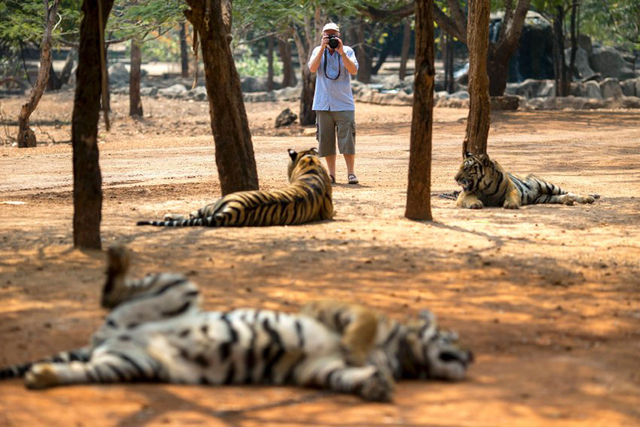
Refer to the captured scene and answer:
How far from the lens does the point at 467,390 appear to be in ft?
14.8

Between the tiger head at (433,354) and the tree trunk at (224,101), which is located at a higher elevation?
the tree trunk at (224,101)

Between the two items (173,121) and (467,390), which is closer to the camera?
(467,390)

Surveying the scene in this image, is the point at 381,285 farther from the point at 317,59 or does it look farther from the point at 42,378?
the point at 317,59

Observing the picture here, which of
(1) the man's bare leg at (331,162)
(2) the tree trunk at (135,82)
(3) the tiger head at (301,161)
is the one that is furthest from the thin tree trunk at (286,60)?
(3) the tiger head at (301,161)

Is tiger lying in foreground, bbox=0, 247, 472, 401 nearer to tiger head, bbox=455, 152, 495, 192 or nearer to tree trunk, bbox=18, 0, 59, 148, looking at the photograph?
tiger head, bbox=455, 152, 495, 192

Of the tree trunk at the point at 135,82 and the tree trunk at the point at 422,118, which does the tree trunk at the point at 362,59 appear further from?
the tree trunk at the point at 422,118

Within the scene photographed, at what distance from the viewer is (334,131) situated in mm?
13281

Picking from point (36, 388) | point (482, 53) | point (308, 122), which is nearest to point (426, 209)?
point (482, 53)

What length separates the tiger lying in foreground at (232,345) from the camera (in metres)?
4.41

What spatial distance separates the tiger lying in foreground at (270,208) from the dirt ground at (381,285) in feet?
0.78

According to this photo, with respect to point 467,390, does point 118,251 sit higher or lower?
higher

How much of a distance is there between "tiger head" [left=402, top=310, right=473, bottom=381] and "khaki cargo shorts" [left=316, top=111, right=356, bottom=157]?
8.52m

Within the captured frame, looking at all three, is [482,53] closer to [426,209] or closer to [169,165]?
[426,209]

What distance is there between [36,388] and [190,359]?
2.20ft
